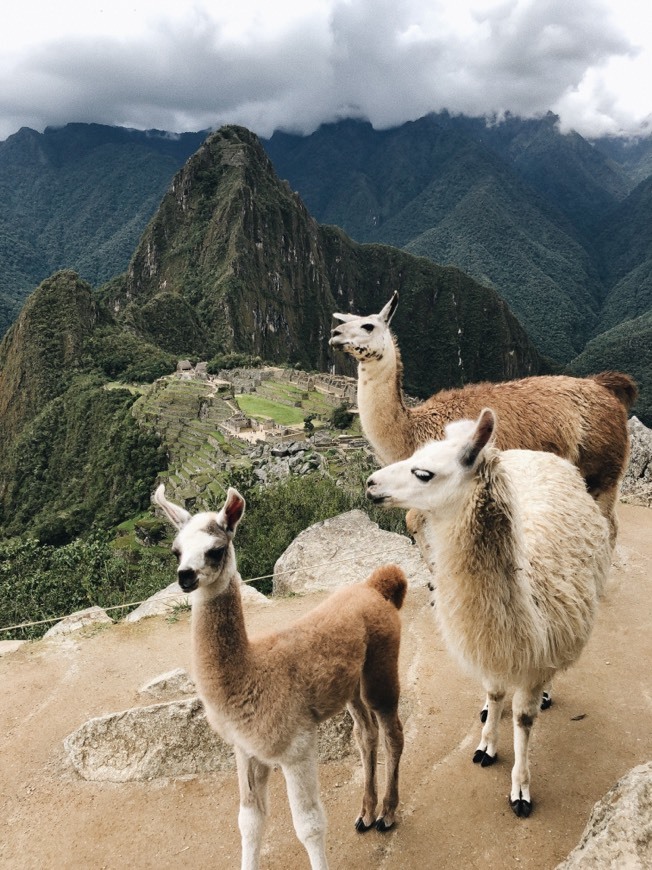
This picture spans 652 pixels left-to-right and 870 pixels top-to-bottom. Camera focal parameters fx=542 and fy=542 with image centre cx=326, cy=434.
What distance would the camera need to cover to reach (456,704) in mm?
3625

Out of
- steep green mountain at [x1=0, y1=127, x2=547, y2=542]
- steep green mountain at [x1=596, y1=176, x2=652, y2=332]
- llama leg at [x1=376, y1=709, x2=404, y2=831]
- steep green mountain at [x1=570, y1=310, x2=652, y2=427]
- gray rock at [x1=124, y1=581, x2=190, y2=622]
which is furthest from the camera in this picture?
steep green mountain at [x1=596, y1=176, x2=652, y2=332]

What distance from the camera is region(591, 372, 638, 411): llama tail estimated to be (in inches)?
181

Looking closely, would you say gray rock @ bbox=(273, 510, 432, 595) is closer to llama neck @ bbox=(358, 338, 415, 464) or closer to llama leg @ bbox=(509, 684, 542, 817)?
llama neck @ bbox=(358, 338, 415, 464)

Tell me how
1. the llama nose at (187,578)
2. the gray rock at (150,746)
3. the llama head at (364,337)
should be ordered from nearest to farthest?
the llama nose at (187,578) → the gray rock at (150,746) → the llama head at (364,337)

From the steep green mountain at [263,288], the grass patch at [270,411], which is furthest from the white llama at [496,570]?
the steep green mountain at [263,288]

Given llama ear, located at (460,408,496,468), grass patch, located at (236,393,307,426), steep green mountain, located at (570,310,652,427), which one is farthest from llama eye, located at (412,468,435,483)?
steep green mountain, located at (570,310,652,427)

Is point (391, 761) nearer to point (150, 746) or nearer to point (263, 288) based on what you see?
point (150, 746)

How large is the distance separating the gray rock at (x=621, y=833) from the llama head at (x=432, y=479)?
3.90 feet

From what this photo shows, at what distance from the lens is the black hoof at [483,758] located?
121 inches

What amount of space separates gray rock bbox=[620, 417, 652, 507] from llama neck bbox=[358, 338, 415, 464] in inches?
251

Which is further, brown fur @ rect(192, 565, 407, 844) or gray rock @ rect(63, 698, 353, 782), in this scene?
gray rock @ rect(63, 698, 353, 782)

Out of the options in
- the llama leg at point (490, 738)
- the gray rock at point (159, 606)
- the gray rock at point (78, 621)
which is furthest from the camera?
the gray rock at point (159, 606)

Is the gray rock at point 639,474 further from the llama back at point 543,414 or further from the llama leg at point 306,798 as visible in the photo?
the llama leg at point 306,798

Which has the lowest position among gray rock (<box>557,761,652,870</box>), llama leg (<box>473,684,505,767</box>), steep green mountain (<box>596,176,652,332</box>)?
llama leg (<box>473,684,505,767</box>)
